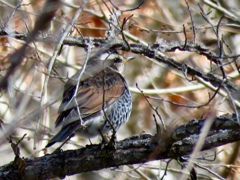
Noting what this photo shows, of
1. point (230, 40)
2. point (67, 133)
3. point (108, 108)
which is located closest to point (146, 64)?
point (230, 40)

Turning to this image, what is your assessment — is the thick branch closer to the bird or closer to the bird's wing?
the bird

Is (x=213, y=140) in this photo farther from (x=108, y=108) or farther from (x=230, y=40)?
(x=230, y=40)

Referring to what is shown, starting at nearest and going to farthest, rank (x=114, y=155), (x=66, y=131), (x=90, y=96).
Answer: (x=114, y=155)
(x=66, y=131)
(x=90, y=96)

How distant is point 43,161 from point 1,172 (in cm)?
33

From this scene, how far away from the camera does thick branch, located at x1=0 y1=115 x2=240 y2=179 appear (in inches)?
149

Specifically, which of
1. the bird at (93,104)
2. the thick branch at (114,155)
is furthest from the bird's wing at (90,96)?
the thick branch at (114,155)

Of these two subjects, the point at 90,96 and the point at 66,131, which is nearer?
the point at 66,131

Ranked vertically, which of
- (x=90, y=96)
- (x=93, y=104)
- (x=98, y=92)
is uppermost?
(x=98, y=92)

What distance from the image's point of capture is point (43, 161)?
4035 millimetres

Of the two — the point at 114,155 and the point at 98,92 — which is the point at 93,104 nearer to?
the point at 98,92

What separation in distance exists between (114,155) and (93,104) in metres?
0.95

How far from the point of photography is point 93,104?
4879 mm

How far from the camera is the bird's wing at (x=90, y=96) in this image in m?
4.56

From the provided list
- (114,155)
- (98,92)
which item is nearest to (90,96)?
(98,92)
